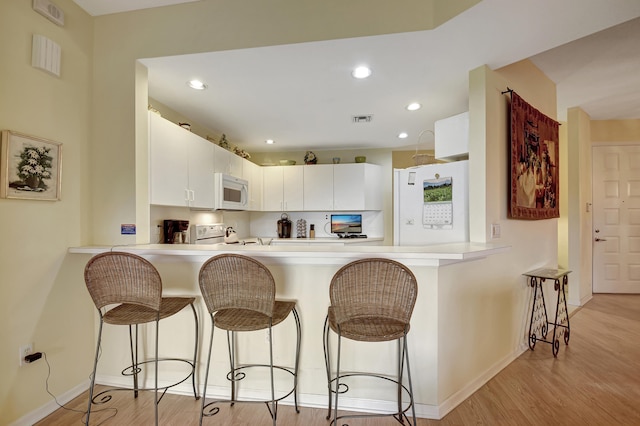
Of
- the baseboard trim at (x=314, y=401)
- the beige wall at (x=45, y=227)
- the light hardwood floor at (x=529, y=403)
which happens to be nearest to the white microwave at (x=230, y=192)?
the beige wall at (x=45, y=227)

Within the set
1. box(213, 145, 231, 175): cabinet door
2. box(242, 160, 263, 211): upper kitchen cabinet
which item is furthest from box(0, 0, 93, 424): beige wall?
box(242, 160, 263, 211): upper kitchen cabinet

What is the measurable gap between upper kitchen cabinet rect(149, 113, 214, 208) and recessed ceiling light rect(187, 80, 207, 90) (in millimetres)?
379

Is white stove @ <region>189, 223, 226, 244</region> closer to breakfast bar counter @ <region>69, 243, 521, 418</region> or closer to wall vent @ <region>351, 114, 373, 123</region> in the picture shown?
breakfast bar counter @ <region>69, 243, 521, 418</region>

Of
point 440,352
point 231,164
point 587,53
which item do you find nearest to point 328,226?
point 231,164

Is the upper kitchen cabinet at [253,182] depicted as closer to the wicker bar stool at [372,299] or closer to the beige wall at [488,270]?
the beige wall at [488,270]

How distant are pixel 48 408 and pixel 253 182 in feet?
10.7

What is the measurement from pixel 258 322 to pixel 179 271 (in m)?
0.82

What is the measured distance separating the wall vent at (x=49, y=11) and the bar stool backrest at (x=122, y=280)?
63.4 inches

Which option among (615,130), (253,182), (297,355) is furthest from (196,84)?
(615,130)

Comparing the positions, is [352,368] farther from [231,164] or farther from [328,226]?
[328,226]

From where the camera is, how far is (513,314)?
102 inches

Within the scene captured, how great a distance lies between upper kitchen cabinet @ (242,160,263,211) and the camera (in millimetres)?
4363

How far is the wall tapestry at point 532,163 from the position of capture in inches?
99.2

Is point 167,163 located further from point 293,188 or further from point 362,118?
point 293,188
